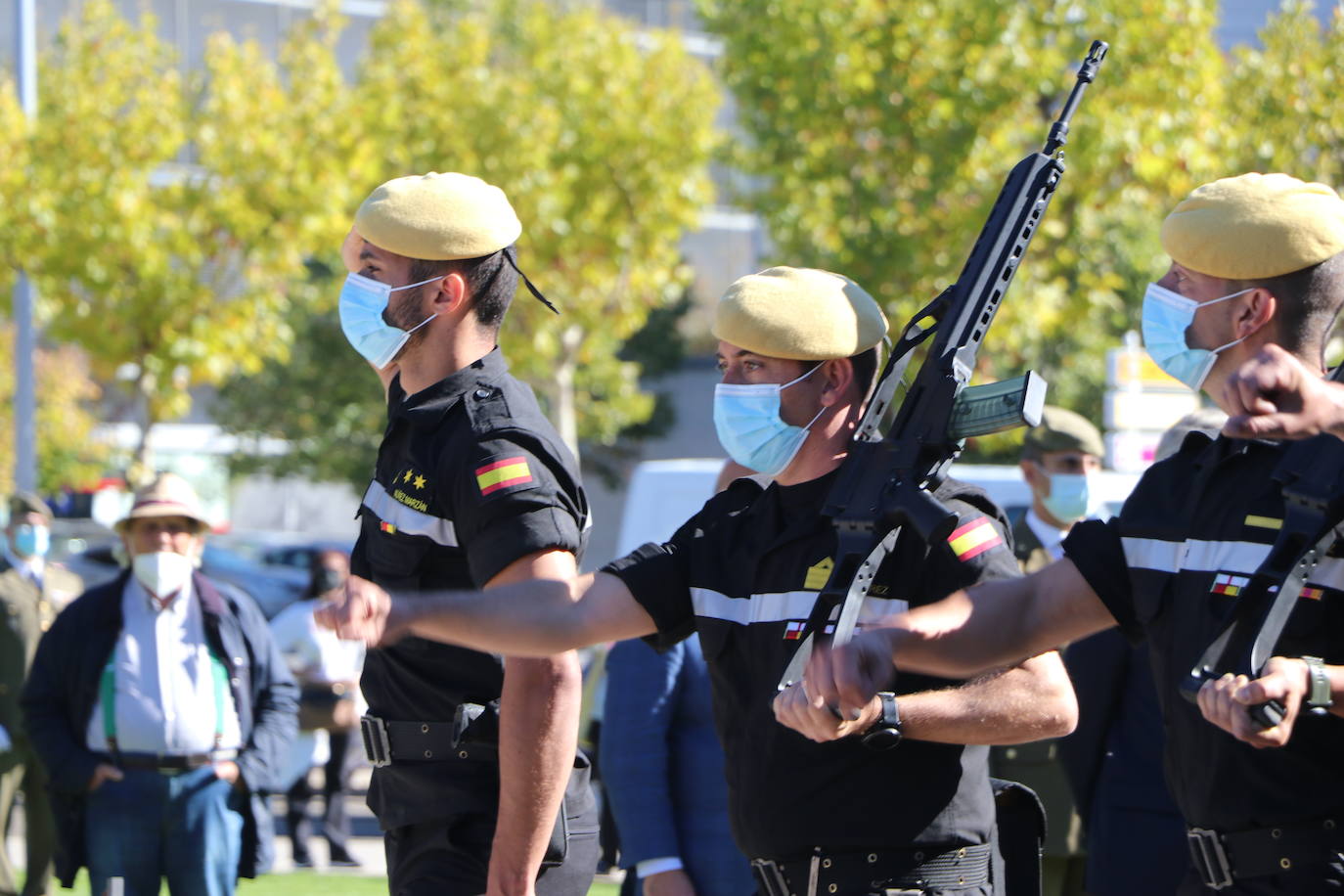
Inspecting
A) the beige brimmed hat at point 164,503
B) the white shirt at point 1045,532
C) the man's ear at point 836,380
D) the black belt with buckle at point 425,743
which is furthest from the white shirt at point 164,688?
the man's ear at point 836,380

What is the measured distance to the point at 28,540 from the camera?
10.3 meters

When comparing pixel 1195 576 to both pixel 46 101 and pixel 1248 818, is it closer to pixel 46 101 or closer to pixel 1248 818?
pixel 1248 818

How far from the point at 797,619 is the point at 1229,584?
0.75m

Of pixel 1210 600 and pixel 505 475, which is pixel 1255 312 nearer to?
pixel 1210 600

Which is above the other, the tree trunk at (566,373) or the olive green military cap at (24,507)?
the olive green military cap at (24,507)

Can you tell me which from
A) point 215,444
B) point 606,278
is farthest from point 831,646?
point 215,444

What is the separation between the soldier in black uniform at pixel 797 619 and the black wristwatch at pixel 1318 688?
604 mm

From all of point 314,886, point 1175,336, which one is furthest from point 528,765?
point 314,886

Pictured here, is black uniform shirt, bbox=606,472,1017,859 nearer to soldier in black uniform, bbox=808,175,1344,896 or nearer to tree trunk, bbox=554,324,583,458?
soldier in black uniform, bbox=808,175,1344,896

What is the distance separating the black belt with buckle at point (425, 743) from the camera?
3.79 meters

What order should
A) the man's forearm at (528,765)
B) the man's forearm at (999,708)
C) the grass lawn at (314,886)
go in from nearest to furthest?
1. the man's forearm at (999,708)
2. the man's forearm at (528,765)
3. the grass lawn at (314,886)

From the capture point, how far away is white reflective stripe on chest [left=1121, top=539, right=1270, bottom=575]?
294 centimetres

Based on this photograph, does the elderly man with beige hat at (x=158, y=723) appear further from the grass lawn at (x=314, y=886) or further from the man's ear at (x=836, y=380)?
the man's ear at (x=836, y=380)

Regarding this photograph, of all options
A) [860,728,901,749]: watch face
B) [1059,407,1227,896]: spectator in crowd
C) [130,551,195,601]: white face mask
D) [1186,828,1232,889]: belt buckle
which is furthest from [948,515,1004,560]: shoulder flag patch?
[130,551,195,601]: white face mask
